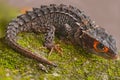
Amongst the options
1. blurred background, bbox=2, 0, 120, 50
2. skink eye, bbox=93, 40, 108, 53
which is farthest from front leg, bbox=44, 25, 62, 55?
blurred background, bbox=2, 0, 120, 50

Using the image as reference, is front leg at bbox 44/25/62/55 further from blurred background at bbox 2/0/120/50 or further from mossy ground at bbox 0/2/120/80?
blurred background at bbox 2/0/120/50

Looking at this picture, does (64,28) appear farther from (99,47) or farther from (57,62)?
(57,62)

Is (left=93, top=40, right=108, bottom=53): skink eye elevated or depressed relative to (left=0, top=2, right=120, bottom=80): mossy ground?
elevated

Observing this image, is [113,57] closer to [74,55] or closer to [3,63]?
[74,55]

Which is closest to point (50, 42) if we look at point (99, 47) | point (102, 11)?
point (99, 47)

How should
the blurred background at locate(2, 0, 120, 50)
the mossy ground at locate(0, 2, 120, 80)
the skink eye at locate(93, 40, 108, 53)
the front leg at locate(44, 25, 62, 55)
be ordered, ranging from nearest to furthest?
the mossy ground at locate(0, 2, 120, 80) → the front leg at locate(44, 25, 62, 55) → the skink eye at locate(93, 40, 108, 53) → the blurred background at locate(2, 0, 120, 50)

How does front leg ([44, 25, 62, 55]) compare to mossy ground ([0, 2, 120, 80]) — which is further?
front leg ([44, 25, 62, 55])

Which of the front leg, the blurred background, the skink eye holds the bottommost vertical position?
the front leg
